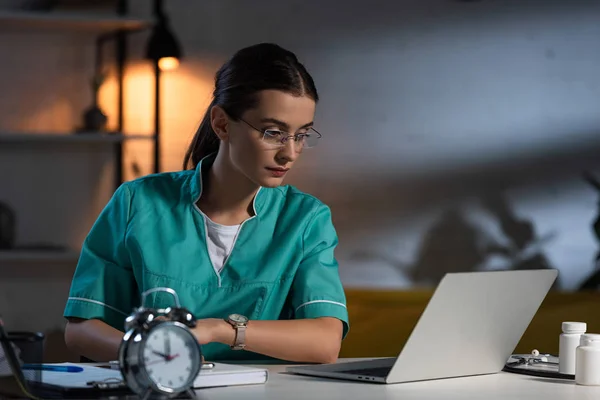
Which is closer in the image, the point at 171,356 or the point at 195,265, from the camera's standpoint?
the point at 171,356

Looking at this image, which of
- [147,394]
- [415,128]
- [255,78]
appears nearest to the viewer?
[147,394]

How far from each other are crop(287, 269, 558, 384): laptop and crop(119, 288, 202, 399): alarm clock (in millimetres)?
373

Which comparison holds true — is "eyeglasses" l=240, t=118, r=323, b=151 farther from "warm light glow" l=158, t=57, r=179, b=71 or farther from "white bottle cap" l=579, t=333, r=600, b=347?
"warm light glow" l=158, t=57, r=179, b=71

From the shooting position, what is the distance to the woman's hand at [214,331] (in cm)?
165

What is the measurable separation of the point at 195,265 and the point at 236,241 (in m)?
0.10

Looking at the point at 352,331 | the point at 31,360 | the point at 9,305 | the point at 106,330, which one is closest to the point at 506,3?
the point at 352,331

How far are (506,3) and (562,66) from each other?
35 cm

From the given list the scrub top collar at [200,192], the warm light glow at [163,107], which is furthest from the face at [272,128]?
the warm light glow at [163,107]

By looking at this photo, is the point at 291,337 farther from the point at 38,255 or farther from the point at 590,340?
the point at 38,255

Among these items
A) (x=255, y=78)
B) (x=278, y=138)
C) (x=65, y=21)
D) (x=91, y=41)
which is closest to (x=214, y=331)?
(x=278, y=138)

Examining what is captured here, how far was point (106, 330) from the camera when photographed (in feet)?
6.16

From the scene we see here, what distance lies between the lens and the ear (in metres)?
1.98

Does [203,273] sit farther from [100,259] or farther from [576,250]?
[576,250]

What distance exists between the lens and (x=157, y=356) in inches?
49.2
